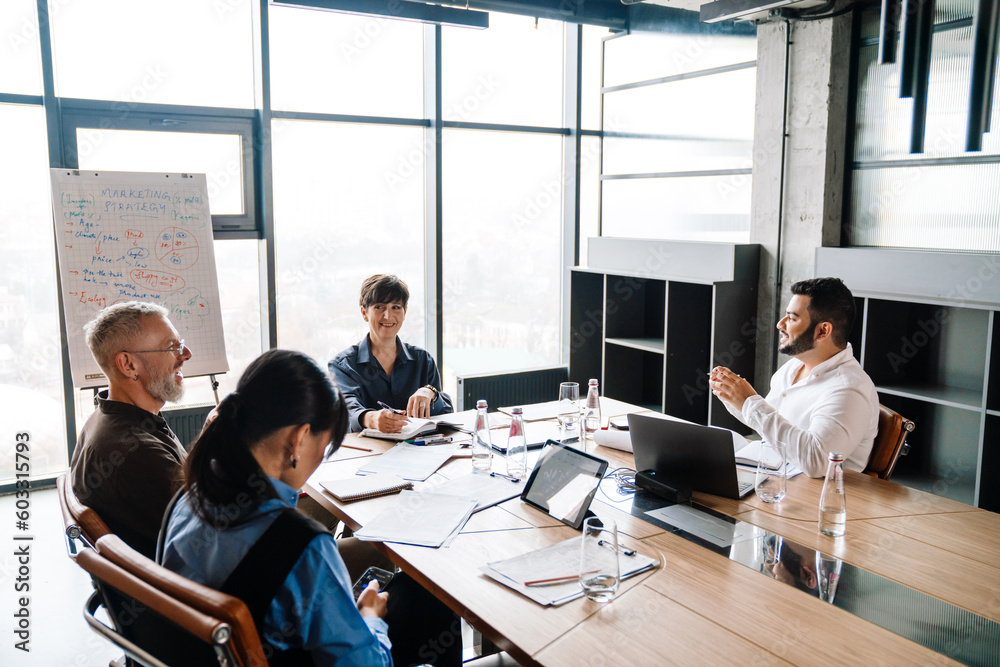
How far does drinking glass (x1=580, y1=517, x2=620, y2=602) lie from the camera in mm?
1543

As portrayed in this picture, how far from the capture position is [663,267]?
444 cm

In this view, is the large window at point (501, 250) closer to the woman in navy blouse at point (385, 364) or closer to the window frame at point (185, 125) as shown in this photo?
the window frame at point (185, 125)

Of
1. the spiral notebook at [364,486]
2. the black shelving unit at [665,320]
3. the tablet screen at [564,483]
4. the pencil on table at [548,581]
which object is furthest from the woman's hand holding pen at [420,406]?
the black shelving unit at [665,320]

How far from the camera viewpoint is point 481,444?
7.91 ft

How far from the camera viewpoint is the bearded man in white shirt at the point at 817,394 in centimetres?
231

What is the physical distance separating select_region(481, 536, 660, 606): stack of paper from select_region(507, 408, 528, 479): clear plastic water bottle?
0.57 metres

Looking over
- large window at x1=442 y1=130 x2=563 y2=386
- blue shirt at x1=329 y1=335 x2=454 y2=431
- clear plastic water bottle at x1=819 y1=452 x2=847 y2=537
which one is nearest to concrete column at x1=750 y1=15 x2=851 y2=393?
large window at x1=442 y1=130 x2=563 y2=386

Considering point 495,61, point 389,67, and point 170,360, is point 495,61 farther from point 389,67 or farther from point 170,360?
point 170,360

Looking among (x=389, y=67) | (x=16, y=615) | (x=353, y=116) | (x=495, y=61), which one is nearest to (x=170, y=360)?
(x=16, y=615)

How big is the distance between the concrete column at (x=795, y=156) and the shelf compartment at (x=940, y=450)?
797 mm

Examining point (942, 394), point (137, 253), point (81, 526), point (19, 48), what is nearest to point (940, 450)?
point (942, 394)

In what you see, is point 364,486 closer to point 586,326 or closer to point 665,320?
point 665,320

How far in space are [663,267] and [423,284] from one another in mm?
1614

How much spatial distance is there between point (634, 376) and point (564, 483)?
10.3 feet
